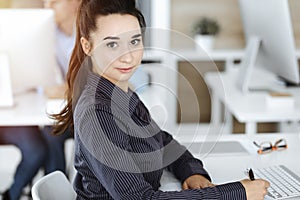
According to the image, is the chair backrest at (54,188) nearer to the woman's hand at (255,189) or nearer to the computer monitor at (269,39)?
the woman's hand at (255,189)

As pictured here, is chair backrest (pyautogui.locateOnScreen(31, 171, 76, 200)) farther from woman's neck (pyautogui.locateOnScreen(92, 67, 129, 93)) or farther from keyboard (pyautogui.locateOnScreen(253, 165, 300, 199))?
keyboard (pyautogui.locateOnScreen(253, 165, 300, 199))

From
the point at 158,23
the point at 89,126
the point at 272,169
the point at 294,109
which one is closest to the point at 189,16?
the point at 158,23

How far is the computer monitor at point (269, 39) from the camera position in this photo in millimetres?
2662

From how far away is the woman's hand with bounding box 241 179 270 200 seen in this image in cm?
140

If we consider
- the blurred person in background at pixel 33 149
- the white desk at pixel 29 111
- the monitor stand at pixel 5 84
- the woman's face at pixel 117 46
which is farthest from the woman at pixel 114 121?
the blurred person in background at pixel 33 149

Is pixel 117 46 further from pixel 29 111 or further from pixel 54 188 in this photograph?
pixel 29 111

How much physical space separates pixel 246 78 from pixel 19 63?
1.16 m

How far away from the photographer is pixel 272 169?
166 centimetres

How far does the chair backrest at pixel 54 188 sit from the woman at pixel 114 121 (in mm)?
88

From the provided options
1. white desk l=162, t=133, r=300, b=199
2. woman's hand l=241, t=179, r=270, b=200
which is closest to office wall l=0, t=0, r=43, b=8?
white desk l=162, t=133, r=300, b=199

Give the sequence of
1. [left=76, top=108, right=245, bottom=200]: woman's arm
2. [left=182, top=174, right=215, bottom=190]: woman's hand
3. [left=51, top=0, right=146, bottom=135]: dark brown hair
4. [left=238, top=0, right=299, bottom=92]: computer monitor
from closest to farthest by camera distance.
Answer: [left=76, top=108, right=245, bottom=200]: woman's arm → [left=51, top=0, right=146, bottom=135]: dark brown hair → [left=182, top=174, right=215, bottom=190]: woman's hand → [left=238, top=0, right=299, bottom=92]: computer monitor

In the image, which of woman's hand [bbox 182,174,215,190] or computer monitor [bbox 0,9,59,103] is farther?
computer monitor [bbox 0,9,59,103]

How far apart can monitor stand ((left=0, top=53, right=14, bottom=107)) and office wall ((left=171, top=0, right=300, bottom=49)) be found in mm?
2013

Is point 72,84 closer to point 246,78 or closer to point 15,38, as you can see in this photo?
point 15,38
